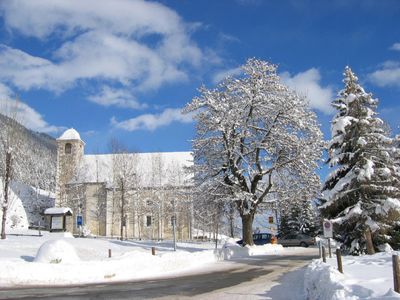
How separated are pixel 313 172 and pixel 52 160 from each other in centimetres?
7545

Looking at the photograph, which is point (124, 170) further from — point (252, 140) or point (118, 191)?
point (252, 140)

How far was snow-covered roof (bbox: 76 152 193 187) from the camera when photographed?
73.9m

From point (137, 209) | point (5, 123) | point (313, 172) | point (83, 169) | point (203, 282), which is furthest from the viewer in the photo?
point (83, 169)

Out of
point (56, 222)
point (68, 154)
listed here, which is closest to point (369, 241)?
point (56, 222)

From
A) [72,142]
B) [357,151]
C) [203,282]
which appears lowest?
[203,282]

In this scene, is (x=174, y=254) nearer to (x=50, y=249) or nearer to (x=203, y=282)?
(x=50, y=249)

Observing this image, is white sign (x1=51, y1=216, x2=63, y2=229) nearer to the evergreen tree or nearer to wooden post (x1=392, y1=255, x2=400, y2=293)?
the evergreen tree

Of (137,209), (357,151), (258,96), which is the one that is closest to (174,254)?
(357,151)

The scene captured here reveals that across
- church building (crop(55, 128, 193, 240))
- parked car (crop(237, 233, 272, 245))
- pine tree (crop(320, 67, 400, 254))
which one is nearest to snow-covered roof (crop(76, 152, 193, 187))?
church building (crop(55, 128, 193, 240))

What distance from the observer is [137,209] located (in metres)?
68.9

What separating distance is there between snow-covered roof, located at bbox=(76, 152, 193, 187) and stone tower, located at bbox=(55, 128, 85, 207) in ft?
4.86

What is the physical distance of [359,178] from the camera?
2475 cm

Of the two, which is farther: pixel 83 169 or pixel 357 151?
pixel 83 169

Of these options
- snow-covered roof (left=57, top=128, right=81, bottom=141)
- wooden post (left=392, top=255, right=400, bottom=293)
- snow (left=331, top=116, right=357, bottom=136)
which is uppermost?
snow-covered roof (left=57, top=128, right=81, bottom=141)
